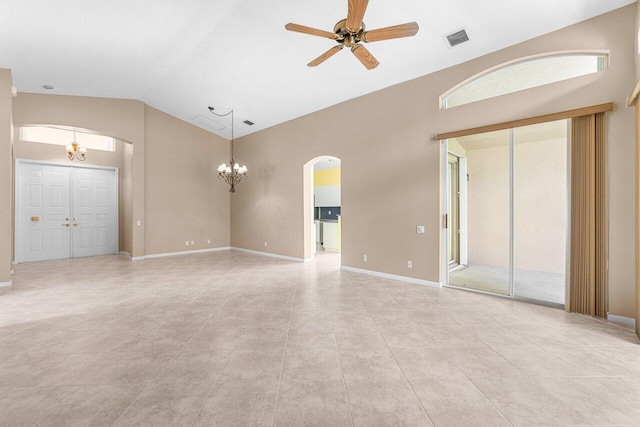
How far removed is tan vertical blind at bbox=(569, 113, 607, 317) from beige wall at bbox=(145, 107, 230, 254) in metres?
8.54

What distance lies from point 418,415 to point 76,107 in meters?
8.62

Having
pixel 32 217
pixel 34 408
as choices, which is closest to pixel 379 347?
pixel 34 408

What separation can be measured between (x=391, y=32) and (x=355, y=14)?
517 millimetres

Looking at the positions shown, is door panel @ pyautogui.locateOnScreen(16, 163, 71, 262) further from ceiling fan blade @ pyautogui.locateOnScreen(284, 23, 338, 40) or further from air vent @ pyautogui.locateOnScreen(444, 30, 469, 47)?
air vent @ pyautogui.locateOnScreen(444, 30, 469, 47)

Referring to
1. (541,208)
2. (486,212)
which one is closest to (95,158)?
(486,212)

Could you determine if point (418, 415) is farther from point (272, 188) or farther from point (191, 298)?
point (272, 188)

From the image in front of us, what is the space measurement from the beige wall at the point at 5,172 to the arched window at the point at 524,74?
23.5 feet

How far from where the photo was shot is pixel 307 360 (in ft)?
7.97

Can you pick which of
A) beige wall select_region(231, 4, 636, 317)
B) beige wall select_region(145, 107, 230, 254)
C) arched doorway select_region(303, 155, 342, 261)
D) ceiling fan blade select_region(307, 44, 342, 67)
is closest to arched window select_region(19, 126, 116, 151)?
beige wall select_region(145, 107, 230, 254)

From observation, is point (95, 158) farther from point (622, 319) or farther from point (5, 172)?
point (622, 319)

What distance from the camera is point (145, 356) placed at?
2.49 m

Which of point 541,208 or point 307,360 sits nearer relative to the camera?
point 307,360

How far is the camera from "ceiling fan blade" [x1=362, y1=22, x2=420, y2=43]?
107 inches

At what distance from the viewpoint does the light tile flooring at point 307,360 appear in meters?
1.80
